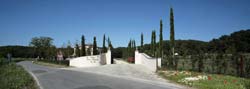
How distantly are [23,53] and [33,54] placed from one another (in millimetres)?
9138

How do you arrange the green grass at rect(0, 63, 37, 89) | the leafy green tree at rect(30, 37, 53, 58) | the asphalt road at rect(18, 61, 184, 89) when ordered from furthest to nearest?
the leafy green tree at rect(30, 37, 53, 58) → the green grass at rect(0, 63, 37, 89) → the asphalt road at rect(18, 61, 184, 89)

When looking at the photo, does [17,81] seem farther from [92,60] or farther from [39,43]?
[39,43]

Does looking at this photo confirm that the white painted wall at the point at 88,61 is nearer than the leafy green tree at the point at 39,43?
Yes

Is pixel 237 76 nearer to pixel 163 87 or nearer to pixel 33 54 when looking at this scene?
pixel 163 87

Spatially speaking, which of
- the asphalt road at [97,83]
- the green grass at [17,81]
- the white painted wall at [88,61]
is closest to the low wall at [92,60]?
the white painted wall at [88,61]

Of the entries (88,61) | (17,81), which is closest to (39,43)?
(88,61)

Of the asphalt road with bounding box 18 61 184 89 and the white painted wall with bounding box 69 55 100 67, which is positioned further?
the white painted wall with bounding box 69 55 100 67

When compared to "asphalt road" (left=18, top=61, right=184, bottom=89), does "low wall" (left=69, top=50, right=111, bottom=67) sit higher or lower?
higher

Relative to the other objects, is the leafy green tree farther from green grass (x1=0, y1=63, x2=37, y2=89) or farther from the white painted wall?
green grass (x1=0, y1=63, x2=37, y2=89)

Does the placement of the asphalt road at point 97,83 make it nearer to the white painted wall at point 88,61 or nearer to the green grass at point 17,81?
the green grass at point 17,81

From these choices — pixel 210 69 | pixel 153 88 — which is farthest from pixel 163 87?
pixel 210 69

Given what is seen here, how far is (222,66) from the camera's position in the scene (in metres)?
15.1

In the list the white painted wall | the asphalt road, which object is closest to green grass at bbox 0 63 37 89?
the asphalt road

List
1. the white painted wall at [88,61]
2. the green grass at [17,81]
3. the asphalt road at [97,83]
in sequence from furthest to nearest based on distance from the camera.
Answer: the white painted wall at [88,61] < the green grass at [17,81] < the asphalt road at [97,83]
